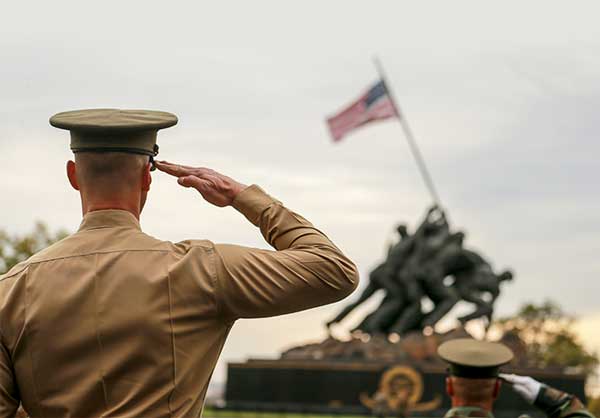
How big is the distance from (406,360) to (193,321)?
72.8 ft

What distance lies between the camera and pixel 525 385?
4551 millimetres

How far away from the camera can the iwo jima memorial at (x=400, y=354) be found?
24.1 metres

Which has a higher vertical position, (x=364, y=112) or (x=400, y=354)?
(x=364, y=112)

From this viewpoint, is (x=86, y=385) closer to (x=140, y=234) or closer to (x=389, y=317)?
(x=140, y=234)

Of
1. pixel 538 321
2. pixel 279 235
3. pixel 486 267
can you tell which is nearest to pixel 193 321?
pixel 279 235

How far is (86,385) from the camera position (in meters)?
2.56

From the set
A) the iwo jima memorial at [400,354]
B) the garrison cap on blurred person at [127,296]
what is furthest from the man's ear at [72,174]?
the iwo jima memorial at [400,354]

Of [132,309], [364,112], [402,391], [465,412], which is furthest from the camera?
[364,112]

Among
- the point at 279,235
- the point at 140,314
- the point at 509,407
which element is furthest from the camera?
the point at 509,407

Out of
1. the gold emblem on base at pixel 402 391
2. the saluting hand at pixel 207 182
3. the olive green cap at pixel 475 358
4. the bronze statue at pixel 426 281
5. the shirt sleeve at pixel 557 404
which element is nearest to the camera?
the saluting hand at pixel 207 182

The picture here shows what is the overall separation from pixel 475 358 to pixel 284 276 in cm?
224

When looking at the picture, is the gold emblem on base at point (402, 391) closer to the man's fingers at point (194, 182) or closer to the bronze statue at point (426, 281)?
the bronze statue at point (426, 281)

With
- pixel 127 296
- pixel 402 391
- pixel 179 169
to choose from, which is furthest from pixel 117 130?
pixel 402 391

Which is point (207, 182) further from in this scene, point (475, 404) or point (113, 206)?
point (475, 404)
